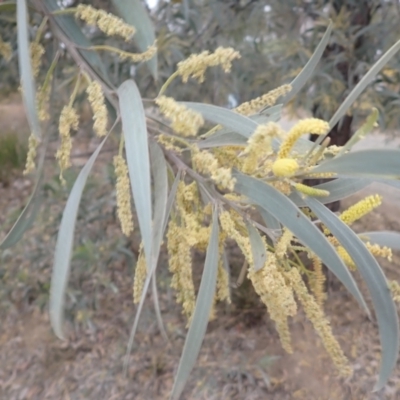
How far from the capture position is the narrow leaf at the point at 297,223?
1.30ft

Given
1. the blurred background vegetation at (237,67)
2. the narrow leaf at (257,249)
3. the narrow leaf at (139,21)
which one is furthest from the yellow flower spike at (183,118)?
the blurred background vegetation at (237,67)

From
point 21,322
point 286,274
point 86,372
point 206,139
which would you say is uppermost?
point 206,139

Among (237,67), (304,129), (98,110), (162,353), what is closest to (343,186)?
(304,129)

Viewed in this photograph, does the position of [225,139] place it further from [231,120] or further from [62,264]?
[62,264]

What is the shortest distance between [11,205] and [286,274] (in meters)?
2.46

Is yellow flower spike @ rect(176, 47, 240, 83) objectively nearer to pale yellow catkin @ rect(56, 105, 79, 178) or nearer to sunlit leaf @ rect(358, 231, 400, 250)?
pale yellow catkin @ rect(56, 105, 79, 178)

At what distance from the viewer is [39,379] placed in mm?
1507

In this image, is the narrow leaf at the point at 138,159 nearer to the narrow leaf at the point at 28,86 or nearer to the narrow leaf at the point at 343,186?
the narrow leaf at the point at 28,86

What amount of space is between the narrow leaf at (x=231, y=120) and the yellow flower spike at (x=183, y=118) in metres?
Answer: 0.09

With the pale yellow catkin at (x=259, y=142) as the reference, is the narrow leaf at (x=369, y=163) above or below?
below

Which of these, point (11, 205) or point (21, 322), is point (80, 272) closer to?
point (21, 322)

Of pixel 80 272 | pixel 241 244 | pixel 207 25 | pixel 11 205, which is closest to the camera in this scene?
pixel 241 244

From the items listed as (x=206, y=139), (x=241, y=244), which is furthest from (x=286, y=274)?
(x=206, y=139)

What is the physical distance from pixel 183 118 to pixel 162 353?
4.53 ft
